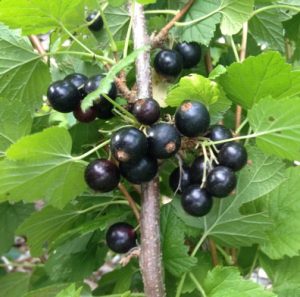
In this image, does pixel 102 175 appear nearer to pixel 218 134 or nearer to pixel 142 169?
pixel 142 169

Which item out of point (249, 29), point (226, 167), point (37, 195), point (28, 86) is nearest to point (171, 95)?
point (226, 167)

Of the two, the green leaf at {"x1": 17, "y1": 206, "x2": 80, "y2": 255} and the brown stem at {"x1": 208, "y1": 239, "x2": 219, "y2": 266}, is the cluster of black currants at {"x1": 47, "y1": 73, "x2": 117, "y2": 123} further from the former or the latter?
the brown stem at {"x1": 208, "y1": 239, "x2": 219, "y2": 266}

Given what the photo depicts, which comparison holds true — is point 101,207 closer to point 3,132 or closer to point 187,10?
point 3,132

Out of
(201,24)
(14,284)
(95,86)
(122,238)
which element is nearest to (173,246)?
(122,238)

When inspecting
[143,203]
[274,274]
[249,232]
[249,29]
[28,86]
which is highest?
[249,29]

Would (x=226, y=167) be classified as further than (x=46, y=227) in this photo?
No

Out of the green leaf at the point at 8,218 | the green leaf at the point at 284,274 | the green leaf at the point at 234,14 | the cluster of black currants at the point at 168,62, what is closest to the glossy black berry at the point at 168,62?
the cluster of black currants at the point at 168,62
